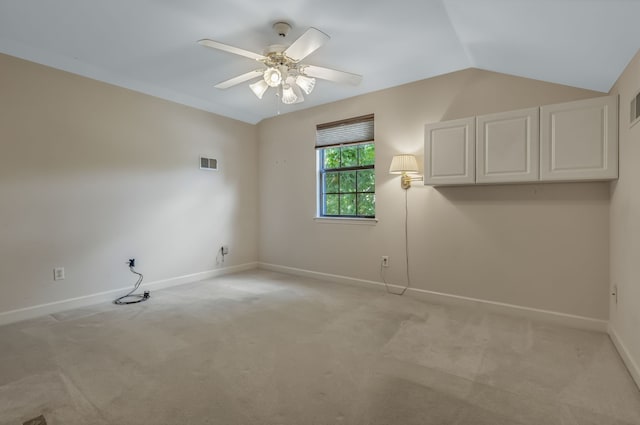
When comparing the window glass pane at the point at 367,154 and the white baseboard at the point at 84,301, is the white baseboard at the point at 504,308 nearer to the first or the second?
the window glass pane at the point at 367,154

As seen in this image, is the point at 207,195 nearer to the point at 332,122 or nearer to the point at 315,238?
the point at 315,238

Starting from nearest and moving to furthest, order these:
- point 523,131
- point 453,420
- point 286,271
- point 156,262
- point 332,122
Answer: point 453,420, point 523,131, point 156,262, point 332,122, point 286,271

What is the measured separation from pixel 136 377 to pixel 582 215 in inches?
150

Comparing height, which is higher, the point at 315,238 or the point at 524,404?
the point at 315,238

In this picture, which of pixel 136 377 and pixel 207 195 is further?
pixel 207 195

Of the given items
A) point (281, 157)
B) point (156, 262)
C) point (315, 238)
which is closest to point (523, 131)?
point (315, 238)

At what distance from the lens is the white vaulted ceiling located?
1964 millimetres

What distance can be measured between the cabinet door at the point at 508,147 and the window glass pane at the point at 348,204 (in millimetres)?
1748

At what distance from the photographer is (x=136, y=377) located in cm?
197

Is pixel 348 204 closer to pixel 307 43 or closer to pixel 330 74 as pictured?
pixel 330 74

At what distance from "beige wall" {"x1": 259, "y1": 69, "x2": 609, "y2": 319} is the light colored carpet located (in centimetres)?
41

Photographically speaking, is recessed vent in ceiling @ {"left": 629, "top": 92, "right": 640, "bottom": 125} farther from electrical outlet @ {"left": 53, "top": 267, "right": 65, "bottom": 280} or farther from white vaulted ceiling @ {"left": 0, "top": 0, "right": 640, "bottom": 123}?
electrical outlet @ {"left": 53, "top": 267, "right": 65, "bottom": 280}

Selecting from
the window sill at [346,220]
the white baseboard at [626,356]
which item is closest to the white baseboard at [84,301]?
the window sill at [346,220]

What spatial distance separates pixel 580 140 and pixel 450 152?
1008mm
